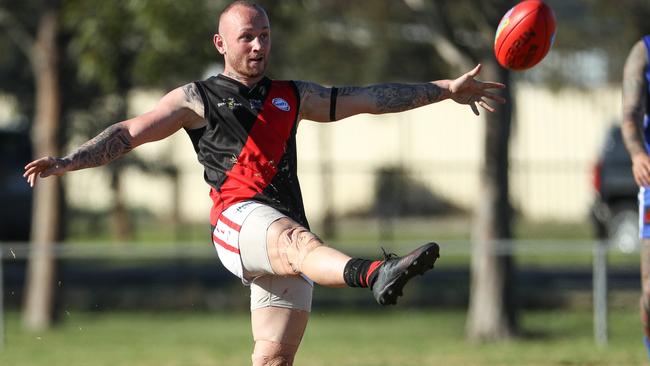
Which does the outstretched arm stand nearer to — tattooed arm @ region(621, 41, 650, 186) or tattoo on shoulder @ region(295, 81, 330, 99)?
tattoo on shoulder @ region(295, 81, 330, 99)

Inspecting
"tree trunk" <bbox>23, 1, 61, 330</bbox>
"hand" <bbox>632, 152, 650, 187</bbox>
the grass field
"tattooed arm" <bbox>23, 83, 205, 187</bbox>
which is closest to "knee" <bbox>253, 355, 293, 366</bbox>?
"tattooed arm" <bbox>23, 83, 205, 187</bbox>

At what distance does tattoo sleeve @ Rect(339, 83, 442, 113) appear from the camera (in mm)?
6816

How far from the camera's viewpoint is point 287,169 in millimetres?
6527

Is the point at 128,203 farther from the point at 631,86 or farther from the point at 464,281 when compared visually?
the point at 631,86

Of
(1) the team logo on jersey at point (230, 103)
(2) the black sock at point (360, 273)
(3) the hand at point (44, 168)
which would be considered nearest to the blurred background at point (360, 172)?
(3) the hand at point (44, 168)

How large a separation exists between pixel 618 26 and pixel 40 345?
525 inches

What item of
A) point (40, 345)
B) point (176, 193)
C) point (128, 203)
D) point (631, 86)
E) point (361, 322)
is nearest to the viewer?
point (631, 86)

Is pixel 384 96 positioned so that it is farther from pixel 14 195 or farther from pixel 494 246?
pixel 14 195

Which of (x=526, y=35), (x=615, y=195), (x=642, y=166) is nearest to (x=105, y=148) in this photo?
(x=526, y=35)

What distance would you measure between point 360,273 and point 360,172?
17467mm

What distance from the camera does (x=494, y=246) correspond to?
1406 cm

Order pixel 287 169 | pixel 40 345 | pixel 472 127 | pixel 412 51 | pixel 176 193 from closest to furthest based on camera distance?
pixel 287 169, pixel 40 345, pixel 176 193, pixel 412 51, pixel 472 127

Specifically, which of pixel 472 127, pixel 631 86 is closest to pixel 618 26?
pixel 472 127

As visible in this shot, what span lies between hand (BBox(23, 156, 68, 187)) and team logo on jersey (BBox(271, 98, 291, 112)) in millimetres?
1150
